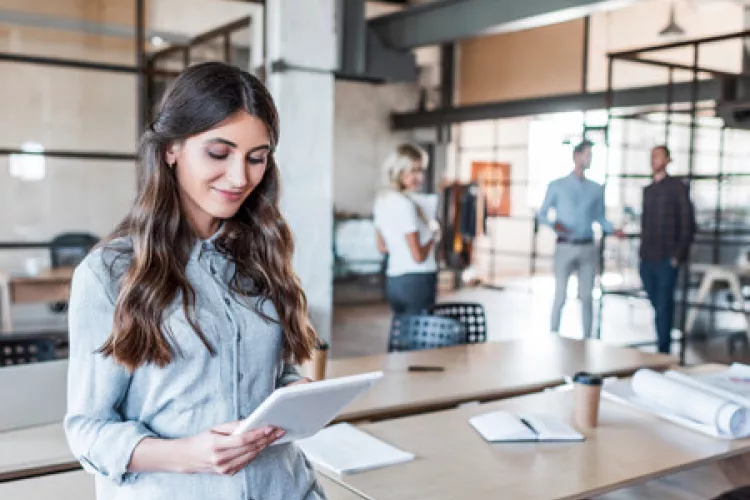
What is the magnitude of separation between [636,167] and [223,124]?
33.9 feet

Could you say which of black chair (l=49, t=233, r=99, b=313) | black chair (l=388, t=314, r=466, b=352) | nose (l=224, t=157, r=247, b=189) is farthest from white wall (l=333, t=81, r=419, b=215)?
nose (l=224, t=157, r=247, b=189)

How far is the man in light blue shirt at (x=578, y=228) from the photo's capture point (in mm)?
6578

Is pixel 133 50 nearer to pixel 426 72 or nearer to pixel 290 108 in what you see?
pixel 290 108

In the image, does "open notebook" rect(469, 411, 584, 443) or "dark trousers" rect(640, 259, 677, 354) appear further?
"dark trousers" rect(640, 259, 677, 354)

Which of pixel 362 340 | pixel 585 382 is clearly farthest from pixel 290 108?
pixel 585 382

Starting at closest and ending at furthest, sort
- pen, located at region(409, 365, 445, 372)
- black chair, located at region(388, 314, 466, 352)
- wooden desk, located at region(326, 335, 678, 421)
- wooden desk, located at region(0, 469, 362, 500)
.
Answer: wooden desk, located at region(0, 469, 362, 500) < wooden desk, located at region(326, 335, 678, 421) < pen, located at region(409, 365, 445, 372) < black chair, located at region(388, 314, 466, 352)

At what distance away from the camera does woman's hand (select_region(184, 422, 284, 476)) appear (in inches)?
48.6

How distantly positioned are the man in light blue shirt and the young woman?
5.41 metres

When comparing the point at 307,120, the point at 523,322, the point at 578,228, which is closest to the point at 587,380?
the point at 307,120

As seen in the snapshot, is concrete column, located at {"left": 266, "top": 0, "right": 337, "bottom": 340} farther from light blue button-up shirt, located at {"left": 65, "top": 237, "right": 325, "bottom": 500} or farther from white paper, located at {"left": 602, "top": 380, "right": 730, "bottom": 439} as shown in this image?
light blue button-up shirt, located at {"left": 65, "top": 237, "right": 325, "bottom": 500}

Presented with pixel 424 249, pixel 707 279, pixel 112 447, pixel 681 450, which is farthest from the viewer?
pixel 707 279

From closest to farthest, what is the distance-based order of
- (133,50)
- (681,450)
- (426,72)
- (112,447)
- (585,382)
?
(112,447) → (681,450) → (585,382) → (133,50) → (426,72)

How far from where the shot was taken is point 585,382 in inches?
90.7

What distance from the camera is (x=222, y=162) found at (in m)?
1.35
